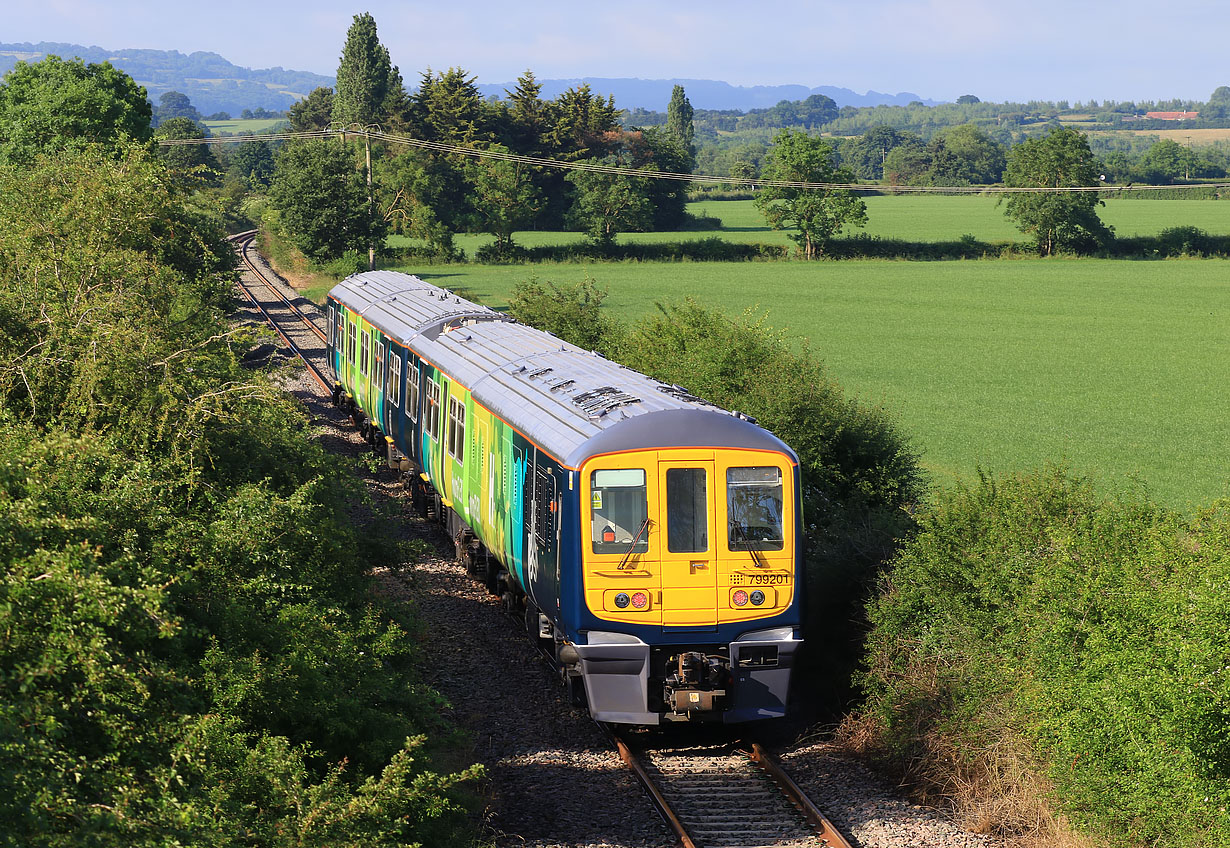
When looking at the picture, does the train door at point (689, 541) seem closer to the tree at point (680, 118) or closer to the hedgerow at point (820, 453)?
the hedgerow at point (820, 453)

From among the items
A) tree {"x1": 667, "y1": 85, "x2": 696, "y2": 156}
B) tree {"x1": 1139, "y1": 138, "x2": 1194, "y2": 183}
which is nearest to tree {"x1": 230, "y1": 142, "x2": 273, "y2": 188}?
tree {"x1": 667, "y1": 85, "x2": 696, "y2": 156}

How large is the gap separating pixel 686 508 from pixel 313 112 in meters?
117

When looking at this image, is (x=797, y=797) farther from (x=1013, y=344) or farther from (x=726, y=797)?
(x=1013, y=344)

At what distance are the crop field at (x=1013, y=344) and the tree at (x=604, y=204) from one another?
3.92 metres

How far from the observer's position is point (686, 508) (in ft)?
38.8

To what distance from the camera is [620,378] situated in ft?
48.3

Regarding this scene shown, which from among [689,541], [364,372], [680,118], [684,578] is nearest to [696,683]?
[684,578]

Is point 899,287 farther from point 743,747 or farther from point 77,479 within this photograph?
point 77,479

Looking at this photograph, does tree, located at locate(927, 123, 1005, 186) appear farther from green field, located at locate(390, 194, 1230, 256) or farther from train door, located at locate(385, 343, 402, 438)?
train door, located at locate(385, 343, 402, 438)

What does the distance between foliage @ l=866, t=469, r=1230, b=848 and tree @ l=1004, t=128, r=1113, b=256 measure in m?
72.3

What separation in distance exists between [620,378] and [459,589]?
4592 mm

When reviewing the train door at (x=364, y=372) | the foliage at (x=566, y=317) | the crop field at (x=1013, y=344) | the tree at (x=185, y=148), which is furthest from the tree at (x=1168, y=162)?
the train door at (x=364, y=372)

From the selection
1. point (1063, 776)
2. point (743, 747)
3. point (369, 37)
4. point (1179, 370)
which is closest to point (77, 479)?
point (743, 747)

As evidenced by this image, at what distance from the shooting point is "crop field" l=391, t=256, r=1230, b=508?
2747 centimetres
